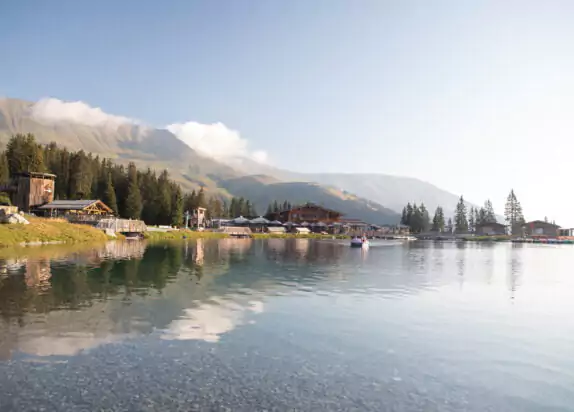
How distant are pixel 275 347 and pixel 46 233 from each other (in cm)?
5759

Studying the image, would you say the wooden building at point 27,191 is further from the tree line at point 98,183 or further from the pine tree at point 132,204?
the pine tree at point 132,204

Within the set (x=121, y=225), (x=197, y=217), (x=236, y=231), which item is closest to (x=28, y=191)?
(x=121, y=225)

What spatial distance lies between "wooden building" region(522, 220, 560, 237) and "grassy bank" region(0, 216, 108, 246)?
612 ft

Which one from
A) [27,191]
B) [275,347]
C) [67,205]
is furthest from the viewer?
[27,191]

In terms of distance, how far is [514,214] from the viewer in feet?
637

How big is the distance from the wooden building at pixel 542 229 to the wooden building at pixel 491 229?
9194 millimetres

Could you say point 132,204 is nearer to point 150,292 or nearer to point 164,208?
point 164,208

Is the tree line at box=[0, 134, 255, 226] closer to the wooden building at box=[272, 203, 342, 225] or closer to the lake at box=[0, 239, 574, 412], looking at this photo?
the wooden building at box=[272, 203, 342, 225]

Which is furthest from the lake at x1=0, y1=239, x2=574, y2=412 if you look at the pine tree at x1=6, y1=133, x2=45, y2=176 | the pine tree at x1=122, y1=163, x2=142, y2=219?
the pine tree at x1=6, y1=133, x2=45, y2=176

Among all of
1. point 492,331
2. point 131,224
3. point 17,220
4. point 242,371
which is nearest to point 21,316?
point 242,371

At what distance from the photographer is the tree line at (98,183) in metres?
109

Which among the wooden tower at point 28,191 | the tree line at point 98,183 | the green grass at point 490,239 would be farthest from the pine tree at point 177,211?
the green grass at point 490,239

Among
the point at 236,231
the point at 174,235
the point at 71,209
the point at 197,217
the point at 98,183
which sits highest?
the point at 98,183

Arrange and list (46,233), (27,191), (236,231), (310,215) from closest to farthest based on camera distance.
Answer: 1. (46,233)
2. (27,191)
3. (236,231)
4. (310,215)
